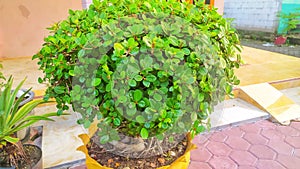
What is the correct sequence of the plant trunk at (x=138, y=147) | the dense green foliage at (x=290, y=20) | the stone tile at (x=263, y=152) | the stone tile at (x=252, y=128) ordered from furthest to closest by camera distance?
the dense green foliage at (x=290, y=20) < the stone tile at (x=252, y=128) < the stone tile at (x=263, y=152) < the plant trunk at (x=138, y=147)

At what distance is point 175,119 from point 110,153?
516 mm

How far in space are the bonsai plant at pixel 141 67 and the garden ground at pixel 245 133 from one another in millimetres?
733

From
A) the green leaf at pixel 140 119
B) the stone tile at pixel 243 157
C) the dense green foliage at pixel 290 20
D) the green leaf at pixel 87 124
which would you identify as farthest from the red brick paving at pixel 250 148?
the dense green foliage at pixel 290 20

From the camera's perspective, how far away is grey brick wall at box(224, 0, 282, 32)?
6324 millimetres

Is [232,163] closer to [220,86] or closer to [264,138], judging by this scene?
[264,138]

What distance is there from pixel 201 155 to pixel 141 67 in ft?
4.04

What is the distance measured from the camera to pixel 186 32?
90cm

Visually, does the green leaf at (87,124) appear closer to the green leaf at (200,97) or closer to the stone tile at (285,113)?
the green leaf at (200,97)

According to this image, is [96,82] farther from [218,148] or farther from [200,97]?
[218,148]

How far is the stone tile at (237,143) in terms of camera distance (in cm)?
190

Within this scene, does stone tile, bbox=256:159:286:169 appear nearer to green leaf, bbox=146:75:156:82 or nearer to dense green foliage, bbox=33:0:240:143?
dense green foliage, bbox=33:0:240:143

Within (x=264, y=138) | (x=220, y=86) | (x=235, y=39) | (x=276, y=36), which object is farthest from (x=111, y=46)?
(x=276, y=36)

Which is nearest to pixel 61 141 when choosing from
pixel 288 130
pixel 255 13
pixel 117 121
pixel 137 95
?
pixel 117 121

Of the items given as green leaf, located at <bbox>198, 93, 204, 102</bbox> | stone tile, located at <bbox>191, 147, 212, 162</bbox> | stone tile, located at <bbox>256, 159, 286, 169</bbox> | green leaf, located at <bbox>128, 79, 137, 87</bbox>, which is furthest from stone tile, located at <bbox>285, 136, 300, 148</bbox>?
green leaf, located at <bbox>128, 79, 137, 87</bbox>
